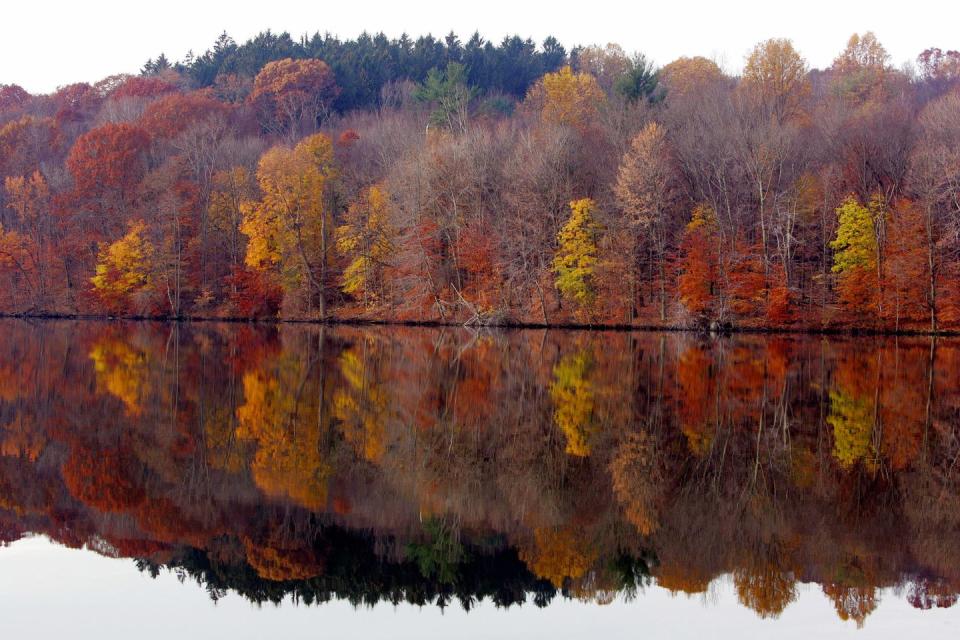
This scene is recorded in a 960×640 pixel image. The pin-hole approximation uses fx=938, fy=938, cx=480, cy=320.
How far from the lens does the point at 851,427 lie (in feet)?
58.5

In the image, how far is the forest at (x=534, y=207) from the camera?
2072 inches

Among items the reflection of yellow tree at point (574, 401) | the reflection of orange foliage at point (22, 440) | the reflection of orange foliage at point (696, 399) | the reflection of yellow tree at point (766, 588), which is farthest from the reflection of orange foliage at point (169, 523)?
the reflection of orange foliage at point (696, 399)

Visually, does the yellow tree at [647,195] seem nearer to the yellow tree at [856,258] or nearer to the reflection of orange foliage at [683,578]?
the yellow tree at [856,258]

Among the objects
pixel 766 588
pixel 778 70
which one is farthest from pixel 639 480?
pixel 778 70

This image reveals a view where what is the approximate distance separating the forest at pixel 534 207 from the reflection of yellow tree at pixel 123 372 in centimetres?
2379

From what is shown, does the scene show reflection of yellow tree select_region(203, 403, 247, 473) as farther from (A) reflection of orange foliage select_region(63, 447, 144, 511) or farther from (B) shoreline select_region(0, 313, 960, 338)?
(B) shoreline select_region(0, 313, 960, 338)

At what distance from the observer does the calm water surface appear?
9.06m

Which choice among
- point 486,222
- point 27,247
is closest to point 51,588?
point 486,222

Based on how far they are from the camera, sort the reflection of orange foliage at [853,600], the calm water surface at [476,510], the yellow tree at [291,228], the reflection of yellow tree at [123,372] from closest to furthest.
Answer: the reflection of orange foliage at [853,600], the calm water surface at [476,510], the reflection of yellow tree at [123,372], the yellow tree at [291,228]

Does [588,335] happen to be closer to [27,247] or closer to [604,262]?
[604,262]

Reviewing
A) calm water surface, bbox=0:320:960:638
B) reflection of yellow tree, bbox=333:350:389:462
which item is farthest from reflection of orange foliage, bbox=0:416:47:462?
reflection of yellow tree, bbox=333:350:389:462

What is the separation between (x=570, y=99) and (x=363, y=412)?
6168 cm

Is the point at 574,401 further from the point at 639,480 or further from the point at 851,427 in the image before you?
the point at 639,480

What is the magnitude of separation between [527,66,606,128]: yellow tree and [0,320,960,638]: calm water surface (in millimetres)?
51475
